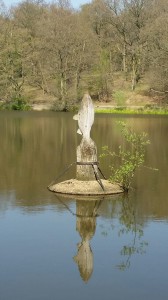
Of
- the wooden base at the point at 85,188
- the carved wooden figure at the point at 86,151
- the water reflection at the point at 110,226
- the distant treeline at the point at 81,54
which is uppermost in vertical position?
the distant treeline at the point at 81,54

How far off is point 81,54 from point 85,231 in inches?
2611

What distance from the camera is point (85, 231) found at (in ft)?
48.0

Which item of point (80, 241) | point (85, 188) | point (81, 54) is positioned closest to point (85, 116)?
point (85, 188)

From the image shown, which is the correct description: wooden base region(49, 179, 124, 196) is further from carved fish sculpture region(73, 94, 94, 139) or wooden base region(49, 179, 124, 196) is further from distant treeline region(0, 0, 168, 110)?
distant treeline region(0, 0, 168, 110)

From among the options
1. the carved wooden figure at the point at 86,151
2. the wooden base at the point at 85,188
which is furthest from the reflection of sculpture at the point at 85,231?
the carved wooden figure at the point at 86,151

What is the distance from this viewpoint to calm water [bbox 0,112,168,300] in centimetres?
1063

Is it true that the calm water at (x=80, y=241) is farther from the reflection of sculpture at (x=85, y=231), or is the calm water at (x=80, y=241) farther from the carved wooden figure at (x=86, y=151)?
the carved wooden figure at (x=86, y=151)

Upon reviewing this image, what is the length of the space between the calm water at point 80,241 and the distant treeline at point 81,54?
2080 inches

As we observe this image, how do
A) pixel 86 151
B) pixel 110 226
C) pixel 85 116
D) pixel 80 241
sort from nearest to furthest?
pixel 80 241, pixel 110 226, pixel 86 151, pixel 85 116

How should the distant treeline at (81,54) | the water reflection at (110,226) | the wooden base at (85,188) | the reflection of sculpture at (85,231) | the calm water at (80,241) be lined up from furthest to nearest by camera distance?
the distant treeline at (81,54), the wooden base at (85,188), the water reflection at (110,226), the reflection of sculpture at (85,231), the calm water at (80,241)

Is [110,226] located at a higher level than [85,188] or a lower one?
lower

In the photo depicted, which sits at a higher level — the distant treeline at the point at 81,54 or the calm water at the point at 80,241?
the distant treeline at the point at 81,54

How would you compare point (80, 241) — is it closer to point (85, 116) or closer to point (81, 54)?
point (85, 116)

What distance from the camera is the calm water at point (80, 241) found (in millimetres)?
10633
